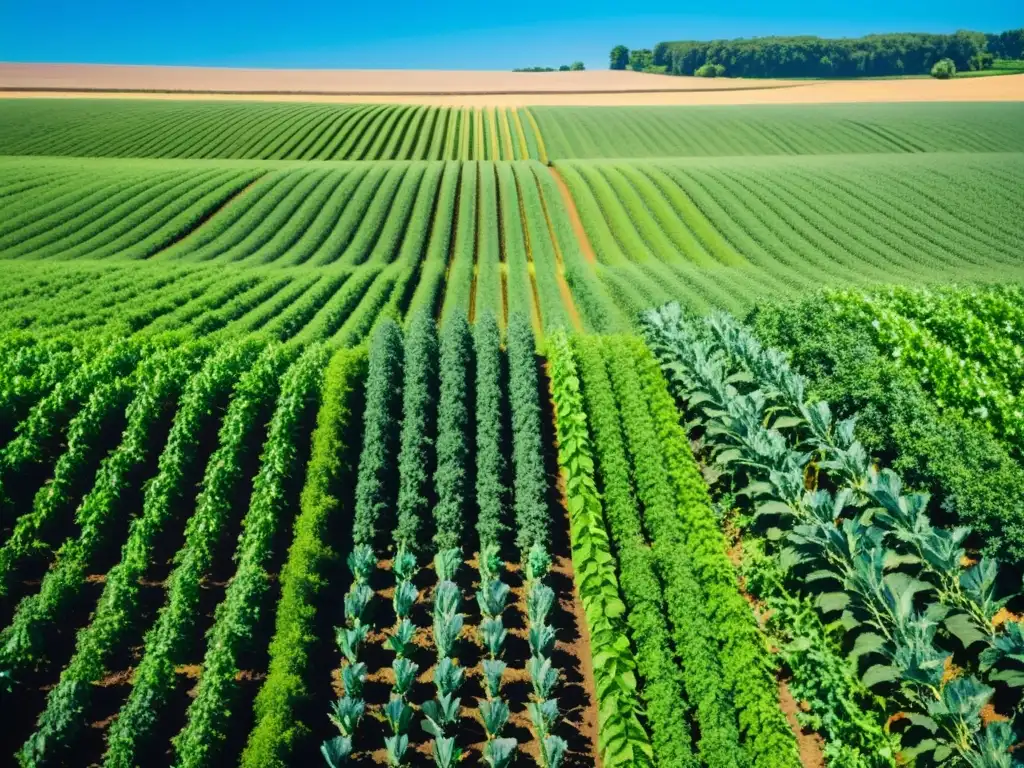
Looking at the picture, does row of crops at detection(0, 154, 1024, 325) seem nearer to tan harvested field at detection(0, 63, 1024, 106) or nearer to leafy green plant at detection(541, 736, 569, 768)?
leafy green plant at detection(541, 736, 569, 768)

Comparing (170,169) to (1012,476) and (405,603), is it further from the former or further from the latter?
(1012,476)

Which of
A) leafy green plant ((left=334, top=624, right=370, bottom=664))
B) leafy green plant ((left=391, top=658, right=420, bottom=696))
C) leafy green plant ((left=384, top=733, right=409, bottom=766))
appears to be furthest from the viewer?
leafy green plant ((left=334, top=624, right=370, bottom=664))

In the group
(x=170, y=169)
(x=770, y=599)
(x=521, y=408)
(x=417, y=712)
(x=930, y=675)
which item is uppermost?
(x=170, y=169)

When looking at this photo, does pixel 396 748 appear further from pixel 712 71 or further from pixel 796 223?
pixel 712 71

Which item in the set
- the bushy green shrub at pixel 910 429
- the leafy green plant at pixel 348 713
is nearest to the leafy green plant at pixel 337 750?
the leafy green plant at pixel 348 713

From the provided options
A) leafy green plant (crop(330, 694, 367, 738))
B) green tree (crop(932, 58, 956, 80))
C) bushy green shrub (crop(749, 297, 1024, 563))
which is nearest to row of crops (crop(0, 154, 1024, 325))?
bushy green shrub (crop(749, 297, 1024, 563))

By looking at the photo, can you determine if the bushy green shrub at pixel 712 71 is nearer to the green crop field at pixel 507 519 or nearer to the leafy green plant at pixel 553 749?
the green crop field at pixel 507 519

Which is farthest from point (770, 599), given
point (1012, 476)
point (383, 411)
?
point (383, 411)
